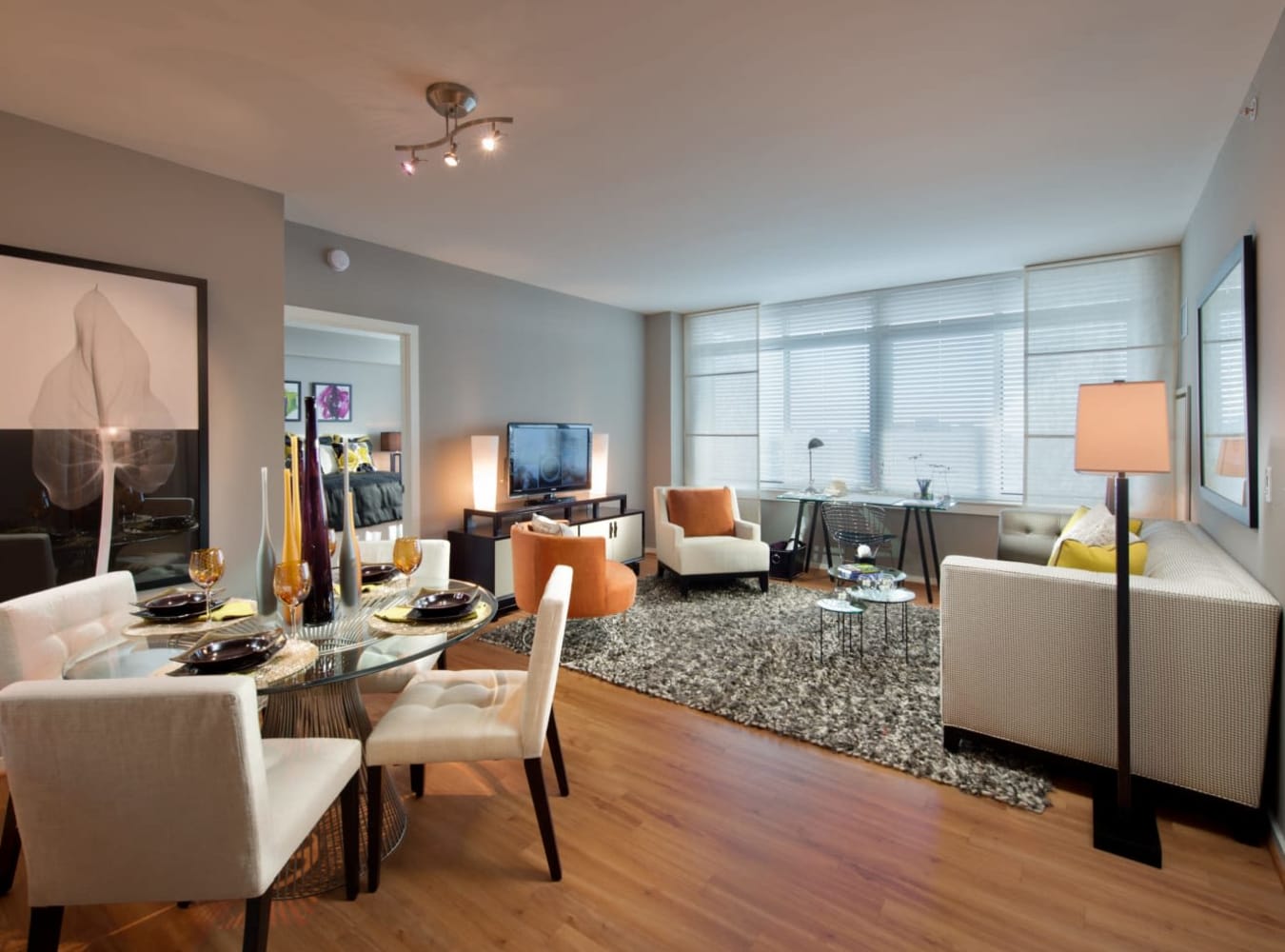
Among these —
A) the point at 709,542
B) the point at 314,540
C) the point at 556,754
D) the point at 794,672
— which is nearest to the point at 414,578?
the point at 314,540

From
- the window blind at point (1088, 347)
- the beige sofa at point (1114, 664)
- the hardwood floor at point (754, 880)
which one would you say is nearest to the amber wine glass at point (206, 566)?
the hardwood floor at point (754, 880)

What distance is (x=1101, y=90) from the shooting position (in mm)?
2334

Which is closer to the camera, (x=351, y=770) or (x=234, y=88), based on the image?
(x=351, y=770)

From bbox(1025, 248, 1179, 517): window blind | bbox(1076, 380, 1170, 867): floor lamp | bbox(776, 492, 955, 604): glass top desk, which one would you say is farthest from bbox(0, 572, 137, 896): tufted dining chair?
bbox(1025, 248, 1179, 517): window blind

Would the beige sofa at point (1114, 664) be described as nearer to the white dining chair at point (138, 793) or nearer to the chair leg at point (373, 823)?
the chair leg at point (373, 823)

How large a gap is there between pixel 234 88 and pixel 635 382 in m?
4.55

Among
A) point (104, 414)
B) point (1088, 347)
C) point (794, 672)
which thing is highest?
point (1088, 347)

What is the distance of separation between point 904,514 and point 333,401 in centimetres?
727

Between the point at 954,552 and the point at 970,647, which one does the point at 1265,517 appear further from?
the point at 954,552

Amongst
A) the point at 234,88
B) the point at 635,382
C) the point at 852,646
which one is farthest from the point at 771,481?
the point at 234,88

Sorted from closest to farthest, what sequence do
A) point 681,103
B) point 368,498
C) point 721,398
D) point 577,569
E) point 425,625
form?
point 425,625 → point 681,103 → point 577,569 → point 721,398 → point 368,498

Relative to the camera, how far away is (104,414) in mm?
2707

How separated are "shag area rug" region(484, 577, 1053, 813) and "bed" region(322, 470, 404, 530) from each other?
3.20 meters

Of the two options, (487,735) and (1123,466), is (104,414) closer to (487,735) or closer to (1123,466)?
(487,735)
